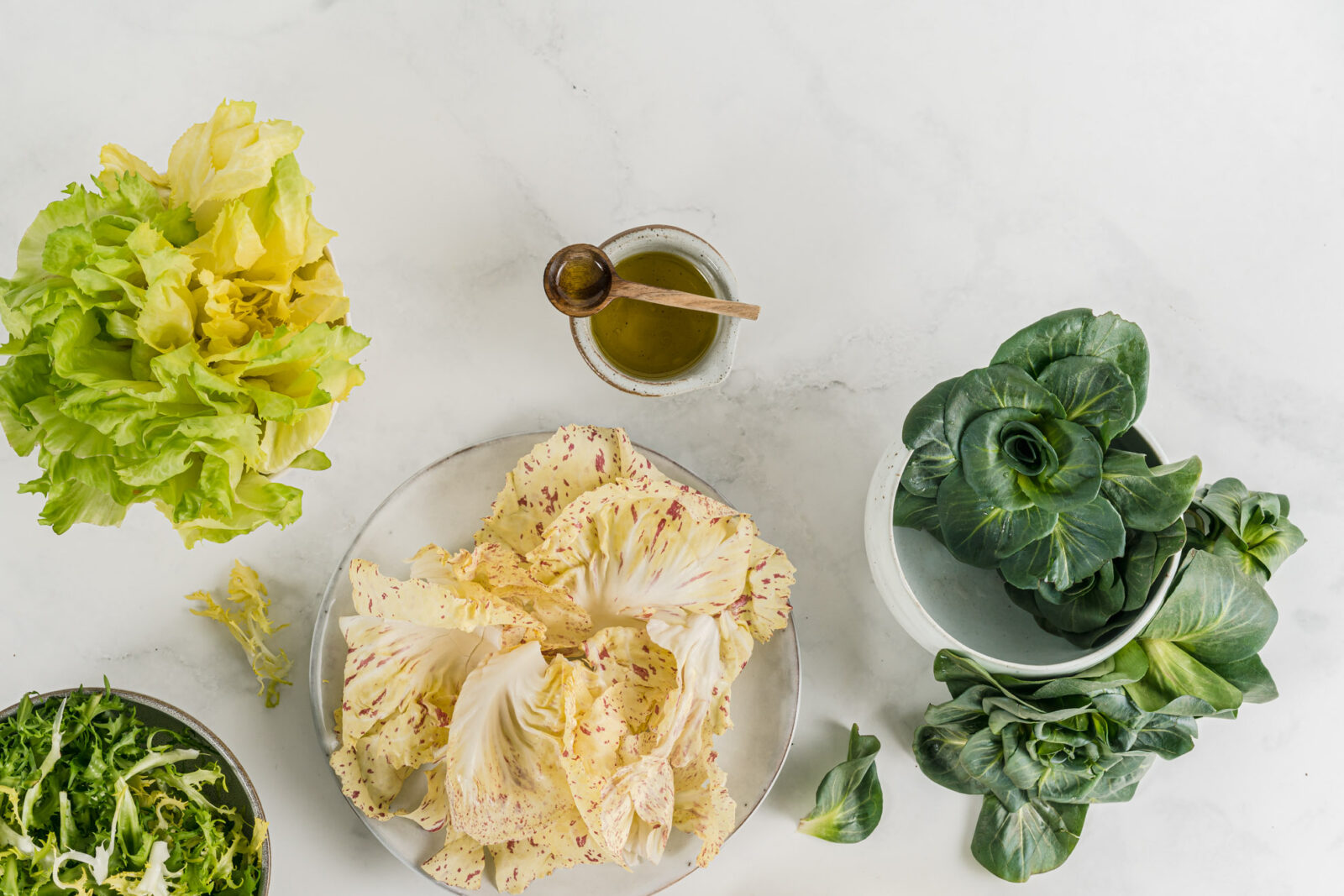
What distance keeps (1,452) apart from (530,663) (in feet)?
2.27

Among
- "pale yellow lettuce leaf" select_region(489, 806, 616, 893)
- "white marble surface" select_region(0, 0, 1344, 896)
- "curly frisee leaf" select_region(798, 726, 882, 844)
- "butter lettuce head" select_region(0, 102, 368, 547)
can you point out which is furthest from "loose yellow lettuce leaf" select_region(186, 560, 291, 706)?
"curly frisee leaf" select_region(798, 726, 882, 844)

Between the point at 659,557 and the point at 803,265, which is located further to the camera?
the point at 803,265

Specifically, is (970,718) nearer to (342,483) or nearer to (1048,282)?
(1048,282)

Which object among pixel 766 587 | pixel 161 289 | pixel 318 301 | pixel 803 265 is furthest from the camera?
pixel 803 265

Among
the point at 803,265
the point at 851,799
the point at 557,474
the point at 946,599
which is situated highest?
the point at 803,265

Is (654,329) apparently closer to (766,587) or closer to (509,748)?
(766,587)

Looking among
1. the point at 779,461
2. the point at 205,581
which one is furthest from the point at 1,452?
the point at 779,461

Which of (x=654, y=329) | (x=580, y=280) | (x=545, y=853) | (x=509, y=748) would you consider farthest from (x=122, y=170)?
(x=545, y=853)

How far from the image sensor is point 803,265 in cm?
116

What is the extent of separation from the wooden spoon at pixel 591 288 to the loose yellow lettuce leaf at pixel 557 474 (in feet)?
0.45

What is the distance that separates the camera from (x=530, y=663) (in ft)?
3.22

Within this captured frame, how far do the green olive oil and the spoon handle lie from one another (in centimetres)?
7

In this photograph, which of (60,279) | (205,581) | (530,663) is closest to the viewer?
(60,279)

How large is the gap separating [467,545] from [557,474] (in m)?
0.15
